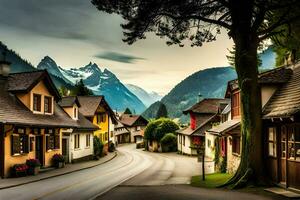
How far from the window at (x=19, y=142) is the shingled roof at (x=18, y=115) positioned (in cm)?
96

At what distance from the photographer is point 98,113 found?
205ft

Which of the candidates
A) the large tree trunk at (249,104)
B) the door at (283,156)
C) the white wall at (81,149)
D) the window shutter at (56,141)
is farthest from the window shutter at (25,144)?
the door at (283,156)

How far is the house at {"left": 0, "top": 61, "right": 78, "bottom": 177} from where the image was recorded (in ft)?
95.5

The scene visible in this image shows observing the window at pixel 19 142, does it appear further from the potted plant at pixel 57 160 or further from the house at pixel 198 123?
the house at pixel 198 123

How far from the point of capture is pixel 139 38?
22.2 m

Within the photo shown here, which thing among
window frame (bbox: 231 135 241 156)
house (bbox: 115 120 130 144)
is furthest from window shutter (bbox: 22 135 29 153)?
house (bbox: 115 120 130 144)

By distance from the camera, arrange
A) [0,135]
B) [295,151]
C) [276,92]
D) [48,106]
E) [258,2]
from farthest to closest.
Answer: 1. [48,106]
2. [0,135]
3. [276,92]
4. [258,2]
5. [295,151]

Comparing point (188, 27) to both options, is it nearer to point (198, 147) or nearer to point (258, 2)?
point (258, 2)

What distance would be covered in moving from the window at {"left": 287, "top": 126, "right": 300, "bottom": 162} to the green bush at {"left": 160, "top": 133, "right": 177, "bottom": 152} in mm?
53508

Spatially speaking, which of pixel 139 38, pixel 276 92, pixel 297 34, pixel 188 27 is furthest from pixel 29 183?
pixel 297 34

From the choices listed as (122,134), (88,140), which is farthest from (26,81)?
(122,134)

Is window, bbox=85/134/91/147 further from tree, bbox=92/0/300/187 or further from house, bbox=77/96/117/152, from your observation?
tree, bbox=92/0/300/187

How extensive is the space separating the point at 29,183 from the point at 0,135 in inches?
165

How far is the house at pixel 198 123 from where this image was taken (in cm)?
6069
